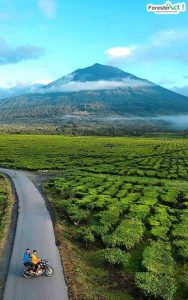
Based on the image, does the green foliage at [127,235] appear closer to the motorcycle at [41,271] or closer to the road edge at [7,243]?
the motorcycle at [41,271]

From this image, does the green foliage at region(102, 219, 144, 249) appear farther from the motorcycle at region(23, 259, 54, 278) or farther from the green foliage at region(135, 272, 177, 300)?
the motorcycle at region(23, 259, 54, 278)

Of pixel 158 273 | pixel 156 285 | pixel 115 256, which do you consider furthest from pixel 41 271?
pixel 158 273

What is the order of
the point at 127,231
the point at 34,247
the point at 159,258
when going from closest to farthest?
the point at 159,258 < the point at 34,247 < the point at 127,231

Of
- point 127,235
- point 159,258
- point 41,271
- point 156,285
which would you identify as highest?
point 127,235

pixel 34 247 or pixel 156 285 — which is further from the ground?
pixel 34 247

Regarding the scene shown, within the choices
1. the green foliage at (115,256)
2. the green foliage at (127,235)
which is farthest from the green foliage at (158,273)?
the green foliage at (127,235)

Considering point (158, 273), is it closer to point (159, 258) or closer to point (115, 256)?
point (159, 258)
